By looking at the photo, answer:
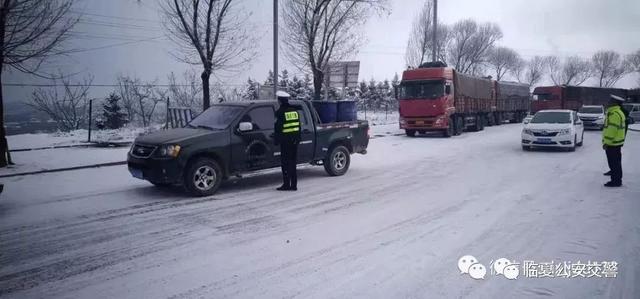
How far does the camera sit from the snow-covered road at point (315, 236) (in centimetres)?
421

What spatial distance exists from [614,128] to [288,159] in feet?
21.1

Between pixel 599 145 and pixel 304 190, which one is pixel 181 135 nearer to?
pixel 304 190

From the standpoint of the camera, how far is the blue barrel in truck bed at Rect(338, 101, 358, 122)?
10754 mm

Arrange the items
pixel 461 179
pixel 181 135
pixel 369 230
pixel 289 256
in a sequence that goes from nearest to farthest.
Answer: pixel 289 256 → pixel 369 230 → pixel 181 135 → pixel 461 179

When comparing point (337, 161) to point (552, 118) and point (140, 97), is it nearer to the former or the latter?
point (552, 118)

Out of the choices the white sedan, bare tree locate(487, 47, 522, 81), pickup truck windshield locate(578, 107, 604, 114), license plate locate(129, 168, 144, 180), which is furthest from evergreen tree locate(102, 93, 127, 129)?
bare tree locate(487, 47, 522, 81)

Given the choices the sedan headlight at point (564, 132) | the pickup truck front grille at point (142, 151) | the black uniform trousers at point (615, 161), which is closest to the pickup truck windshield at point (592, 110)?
the sedan headlight at point (564, 132)

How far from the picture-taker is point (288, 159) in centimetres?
866

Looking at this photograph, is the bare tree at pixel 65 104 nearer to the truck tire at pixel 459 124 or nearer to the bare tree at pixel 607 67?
the truck tire at pixel 459 124

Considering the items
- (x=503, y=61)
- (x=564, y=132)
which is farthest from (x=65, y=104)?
(x=503, y=61)

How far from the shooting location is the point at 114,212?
23.2 feet

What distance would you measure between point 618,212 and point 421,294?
4.69m

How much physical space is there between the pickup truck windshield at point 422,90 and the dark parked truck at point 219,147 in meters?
12.2

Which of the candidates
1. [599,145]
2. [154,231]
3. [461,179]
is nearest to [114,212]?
[154,231]
